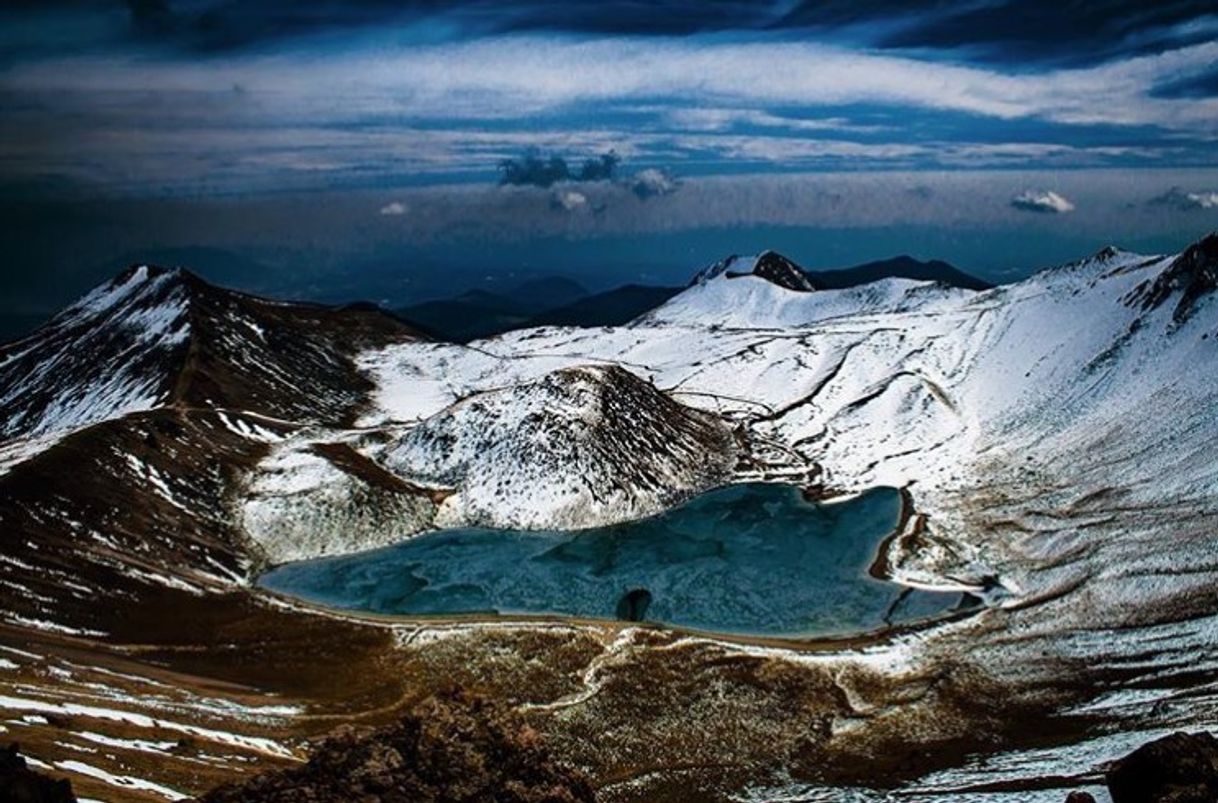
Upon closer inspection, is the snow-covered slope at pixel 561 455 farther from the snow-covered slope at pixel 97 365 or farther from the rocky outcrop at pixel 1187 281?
the rocky outcrop at pixel 1187 281

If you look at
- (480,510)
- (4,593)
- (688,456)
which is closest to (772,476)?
(688,456)

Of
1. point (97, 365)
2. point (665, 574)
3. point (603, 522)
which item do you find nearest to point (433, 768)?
point (665, 574)

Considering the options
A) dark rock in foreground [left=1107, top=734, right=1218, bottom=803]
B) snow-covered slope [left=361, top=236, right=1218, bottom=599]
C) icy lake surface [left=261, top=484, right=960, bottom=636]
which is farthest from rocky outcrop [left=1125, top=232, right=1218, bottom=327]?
dark rock in foreground [left=1107, top=734, right=1218, bottom=803]

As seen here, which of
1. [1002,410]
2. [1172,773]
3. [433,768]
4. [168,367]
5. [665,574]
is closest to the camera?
[433,768]

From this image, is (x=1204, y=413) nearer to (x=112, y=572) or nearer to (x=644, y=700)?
(x=644, y=700)

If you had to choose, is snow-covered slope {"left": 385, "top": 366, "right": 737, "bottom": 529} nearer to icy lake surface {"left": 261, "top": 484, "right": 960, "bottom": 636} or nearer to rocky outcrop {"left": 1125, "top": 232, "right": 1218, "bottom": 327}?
icy lake surface {"left": 261, "top": 484, "right": 960, "bottom": 636}

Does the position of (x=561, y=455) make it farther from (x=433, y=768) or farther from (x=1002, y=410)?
(x=433, y=768)
